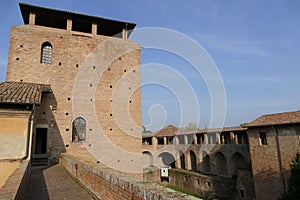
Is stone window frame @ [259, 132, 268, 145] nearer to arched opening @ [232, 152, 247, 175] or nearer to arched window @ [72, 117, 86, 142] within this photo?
arched opening @ [232, 152, 247, 175]

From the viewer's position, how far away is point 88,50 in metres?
15.6

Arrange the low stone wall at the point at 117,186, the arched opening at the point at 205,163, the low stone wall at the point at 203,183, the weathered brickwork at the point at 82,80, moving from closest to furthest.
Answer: the low stone wall at the point at 117,186 < the weathered brickwork at the point at 82,80 < the low stone wall at the point at 203,183 < the arched opening at the point at 205,163

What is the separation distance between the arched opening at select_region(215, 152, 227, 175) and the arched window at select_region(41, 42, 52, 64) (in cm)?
2052

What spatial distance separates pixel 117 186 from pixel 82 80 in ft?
41.1

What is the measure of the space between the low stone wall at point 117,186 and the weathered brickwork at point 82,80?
7994 millimetres

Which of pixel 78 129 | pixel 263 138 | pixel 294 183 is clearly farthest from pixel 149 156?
pixel 294 183

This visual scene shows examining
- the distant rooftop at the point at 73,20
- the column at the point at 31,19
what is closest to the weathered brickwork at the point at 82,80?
the column at the point at 31,19

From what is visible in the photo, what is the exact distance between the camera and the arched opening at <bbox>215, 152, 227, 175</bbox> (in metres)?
24.4

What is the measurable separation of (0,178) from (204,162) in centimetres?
2430

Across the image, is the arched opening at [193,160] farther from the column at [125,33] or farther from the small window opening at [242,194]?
the column at [125,33]


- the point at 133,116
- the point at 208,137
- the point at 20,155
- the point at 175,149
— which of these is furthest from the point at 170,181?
the point at 20,155

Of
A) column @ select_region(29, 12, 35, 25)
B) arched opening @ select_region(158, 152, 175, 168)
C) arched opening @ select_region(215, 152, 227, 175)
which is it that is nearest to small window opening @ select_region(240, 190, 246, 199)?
arched opening @ select_region(215, 152, 227, 175)

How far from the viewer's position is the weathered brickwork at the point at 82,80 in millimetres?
13414

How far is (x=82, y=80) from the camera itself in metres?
15.1
